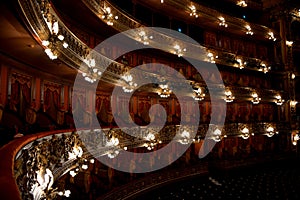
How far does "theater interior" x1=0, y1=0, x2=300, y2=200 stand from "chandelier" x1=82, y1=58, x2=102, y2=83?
4cm

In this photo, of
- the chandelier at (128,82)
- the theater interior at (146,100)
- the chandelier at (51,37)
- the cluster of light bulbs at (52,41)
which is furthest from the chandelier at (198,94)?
the cluster of light bulbs at (52,41)

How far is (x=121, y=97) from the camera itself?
47.7 ft

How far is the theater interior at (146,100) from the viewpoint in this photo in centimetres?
594

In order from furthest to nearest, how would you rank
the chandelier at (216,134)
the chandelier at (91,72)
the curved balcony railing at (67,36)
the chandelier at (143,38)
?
the chandelier at (216,134) → the chandelier at (143,38) → the chandelier at (91,72) → the curved balcony railing at (67,36)

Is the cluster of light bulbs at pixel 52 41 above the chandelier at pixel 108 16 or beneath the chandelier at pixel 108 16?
beneath

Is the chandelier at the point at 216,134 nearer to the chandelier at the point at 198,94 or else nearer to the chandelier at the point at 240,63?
the chandelier at the point at 198,94

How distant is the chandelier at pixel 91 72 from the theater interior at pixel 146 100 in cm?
4

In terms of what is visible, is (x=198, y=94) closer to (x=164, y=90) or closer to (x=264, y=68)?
(x=164, y=90)

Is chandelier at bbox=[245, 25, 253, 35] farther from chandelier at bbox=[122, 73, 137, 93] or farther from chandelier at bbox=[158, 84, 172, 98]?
chandelier at bbox=[122, 73, 137, 93]

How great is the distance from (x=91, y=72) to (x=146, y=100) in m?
7.04

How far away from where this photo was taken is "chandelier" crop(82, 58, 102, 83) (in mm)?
9266

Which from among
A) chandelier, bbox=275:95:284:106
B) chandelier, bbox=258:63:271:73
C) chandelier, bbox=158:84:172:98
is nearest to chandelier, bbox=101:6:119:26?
chandelier, bbox=158:84:172:98

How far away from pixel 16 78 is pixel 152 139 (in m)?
7.08

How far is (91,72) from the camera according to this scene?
31.5ft
